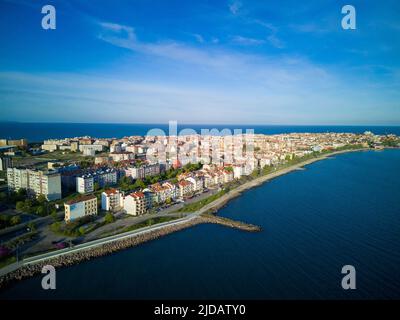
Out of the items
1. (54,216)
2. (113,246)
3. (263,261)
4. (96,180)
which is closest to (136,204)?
(113,246)

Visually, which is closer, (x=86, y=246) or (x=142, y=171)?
(x=86, y=246)

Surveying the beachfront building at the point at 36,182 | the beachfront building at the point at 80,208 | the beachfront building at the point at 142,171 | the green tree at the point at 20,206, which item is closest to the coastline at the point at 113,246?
the beachfront building at the point at 80,208

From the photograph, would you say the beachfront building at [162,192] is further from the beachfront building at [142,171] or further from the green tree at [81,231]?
the beachfront building at [142,171]

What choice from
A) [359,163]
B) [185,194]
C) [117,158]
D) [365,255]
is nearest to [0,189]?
[185,194]

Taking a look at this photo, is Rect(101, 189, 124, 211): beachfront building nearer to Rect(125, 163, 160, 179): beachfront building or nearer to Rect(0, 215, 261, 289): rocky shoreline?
Rect(0, 215, 261, 289): rocky shoreline

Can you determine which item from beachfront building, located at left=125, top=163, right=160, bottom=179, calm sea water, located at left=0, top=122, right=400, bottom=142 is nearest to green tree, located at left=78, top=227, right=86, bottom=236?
beachfront building, located at left=125, top=163, right=160, bottom=179

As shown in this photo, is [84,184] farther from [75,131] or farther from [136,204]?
[75,131]
